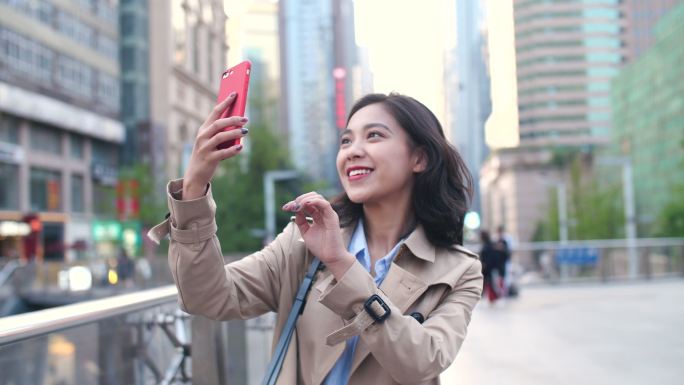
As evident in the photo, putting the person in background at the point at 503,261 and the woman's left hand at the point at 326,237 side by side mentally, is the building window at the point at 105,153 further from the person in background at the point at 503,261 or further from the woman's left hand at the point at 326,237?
the woman's left hand at the point at 326,237

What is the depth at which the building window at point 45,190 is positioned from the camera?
3678 centimetres

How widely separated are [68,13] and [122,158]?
11.0 m

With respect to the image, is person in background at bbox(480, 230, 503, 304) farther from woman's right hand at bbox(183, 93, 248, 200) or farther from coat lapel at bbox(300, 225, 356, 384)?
woman's right hand at bbox(183, 93, 248, 200)

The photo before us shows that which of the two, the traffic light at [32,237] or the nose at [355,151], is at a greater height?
the nose at [355,151]

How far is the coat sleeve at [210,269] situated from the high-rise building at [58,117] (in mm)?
34750

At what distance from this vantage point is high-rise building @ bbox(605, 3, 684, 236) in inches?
2116

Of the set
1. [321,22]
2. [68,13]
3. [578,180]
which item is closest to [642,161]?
[578,180]

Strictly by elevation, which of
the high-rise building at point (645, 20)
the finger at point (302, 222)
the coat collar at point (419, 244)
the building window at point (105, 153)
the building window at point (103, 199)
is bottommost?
the coat collar at point (419, 244)

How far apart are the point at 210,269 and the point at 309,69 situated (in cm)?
13239

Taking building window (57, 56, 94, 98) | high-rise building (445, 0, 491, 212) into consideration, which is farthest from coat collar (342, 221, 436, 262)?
high-rise building (445, 0, 491, 212)

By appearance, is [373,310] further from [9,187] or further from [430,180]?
[9,187]

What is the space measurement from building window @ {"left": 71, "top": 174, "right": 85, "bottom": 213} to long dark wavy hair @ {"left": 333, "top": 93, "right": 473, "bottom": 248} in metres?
41.7

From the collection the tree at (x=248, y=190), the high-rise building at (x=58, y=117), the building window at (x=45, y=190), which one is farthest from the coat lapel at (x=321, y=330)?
the building window at (x=45, y=190)

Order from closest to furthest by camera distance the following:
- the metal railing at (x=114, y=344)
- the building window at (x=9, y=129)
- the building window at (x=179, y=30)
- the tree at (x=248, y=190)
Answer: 1. the metal railing at (x=114, y=344)
2. the tree at (x=248, y=190)
3. the building window at (x=9, y=129)
4. the building window at (x=179, y=30)
